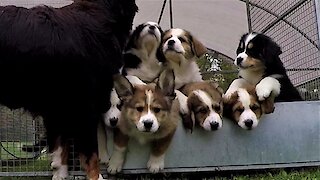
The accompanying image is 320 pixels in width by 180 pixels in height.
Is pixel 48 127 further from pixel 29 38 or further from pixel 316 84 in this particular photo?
pixel 316 84

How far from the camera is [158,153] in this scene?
4258 millimetres

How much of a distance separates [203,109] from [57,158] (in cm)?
124

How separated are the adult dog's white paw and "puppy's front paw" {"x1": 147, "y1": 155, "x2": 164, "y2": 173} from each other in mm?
978

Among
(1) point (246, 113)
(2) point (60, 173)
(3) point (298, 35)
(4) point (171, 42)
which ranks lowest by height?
(2) point (60, 173)

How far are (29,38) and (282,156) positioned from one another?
2304mm

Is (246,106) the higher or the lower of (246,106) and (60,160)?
the higher

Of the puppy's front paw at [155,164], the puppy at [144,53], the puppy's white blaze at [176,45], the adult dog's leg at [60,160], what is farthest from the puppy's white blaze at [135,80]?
the adult dog's leg at [60,160]

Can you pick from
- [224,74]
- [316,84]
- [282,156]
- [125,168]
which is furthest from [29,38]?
[224,74]

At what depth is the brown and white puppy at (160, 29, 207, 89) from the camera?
486 cm

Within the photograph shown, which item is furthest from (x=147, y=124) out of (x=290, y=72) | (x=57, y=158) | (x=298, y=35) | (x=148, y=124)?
(x=290, y=72)

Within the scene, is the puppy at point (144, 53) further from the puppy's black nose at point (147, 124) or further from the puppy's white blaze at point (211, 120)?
the puppy's black nose at point (147, 124)

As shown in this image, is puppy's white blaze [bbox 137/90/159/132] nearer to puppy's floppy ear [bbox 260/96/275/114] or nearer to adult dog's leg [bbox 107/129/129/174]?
adult dog's leg [bbox 107/129/129/174]

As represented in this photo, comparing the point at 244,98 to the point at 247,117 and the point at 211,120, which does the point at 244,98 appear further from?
the point at 211,120

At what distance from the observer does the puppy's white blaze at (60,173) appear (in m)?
4.20
